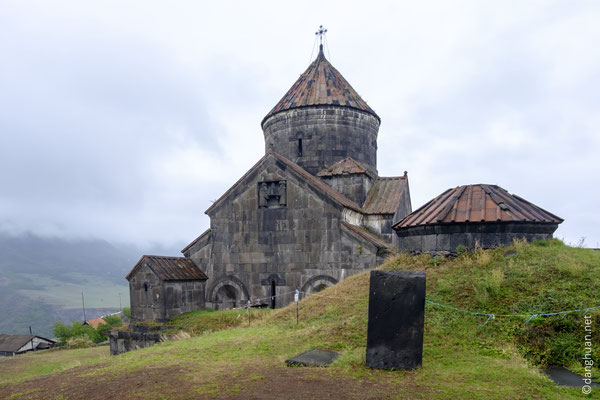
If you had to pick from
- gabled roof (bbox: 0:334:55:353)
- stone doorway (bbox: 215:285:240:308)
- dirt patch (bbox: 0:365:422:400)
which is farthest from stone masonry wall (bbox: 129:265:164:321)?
gabled roof (bbox: 0:334:55:353)

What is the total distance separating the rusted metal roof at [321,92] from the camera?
731 inches

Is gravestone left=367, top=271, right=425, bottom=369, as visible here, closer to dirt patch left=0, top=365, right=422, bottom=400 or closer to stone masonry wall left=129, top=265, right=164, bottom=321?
dirt patch left=0, top=365, right=422, bottom=400

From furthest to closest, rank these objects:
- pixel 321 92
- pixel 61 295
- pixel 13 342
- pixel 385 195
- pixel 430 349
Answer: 1. pixel 61 295
2. pixel 13 342
3. pixel 321 92
4. pixel 385 195
5. pixel 430 349

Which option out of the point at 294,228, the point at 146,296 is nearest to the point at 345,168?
the point at 294,228

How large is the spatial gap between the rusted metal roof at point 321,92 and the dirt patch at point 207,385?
14.2 metres

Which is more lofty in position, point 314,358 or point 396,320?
point 396,320

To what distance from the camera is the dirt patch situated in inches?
187

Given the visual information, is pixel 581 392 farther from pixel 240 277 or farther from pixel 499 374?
pixel 240 277

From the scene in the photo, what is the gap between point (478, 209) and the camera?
964 centimetres

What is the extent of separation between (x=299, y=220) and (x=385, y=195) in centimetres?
463

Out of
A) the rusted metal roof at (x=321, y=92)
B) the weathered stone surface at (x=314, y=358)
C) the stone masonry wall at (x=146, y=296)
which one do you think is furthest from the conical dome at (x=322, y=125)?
the weathered stone surface at (x=314, y=358)

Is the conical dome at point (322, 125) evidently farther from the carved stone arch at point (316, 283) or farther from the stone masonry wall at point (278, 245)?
the carved stone arch at point (316, 283)

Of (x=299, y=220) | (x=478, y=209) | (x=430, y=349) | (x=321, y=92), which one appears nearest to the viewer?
(x=430, y=349)

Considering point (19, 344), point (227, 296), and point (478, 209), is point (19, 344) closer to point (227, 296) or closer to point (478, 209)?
point (227, 296)
